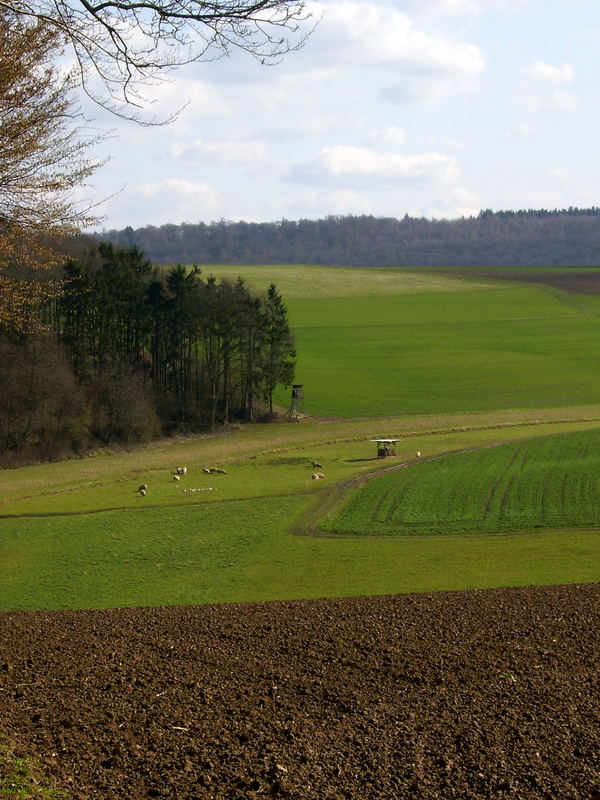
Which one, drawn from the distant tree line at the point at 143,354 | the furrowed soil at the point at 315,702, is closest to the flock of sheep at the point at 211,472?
the distant tree line at the point at 143,354

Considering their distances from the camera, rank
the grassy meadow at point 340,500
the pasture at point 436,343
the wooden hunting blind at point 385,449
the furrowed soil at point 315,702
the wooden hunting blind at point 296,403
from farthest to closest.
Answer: the pasture at point 436,343 → the wooden hunting blind at point 296,403 → the wooden hunting blind at point 385,449 → the grassy meadow at point 340,500 → the furrowed soil at point 315,702

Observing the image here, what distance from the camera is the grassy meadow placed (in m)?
24.0

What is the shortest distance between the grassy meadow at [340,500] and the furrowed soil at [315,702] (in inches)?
318

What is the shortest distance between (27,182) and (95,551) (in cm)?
1578

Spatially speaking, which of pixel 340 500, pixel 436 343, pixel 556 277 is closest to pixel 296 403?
pixel 436 343

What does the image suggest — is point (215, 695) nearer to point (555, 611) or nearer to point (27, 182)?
point (555, 611)

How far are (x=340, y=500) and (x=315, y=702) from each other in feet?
83.5

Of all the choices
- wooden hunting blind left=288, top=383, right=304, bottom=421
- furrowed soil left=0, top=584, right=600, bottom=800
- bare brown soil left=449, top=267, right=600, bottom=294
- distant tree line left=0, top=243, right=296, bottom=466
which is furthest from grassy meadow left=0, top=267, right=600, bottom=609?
bare brown soil left=449, top=267, right=600, bottom=294

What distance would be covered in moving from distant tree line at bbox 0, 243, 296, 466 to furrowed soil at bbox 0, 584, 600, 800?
4561 centimetres

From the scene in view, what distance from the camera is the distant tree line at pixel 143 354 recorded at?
58.5 m

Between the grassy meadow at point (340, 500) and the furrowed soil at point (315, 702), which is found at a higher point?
the furrowed soil at point (315, 702)

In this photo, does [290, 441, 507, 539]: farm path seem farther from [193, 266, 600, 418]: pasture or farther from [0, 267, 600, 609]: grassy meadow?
[193, 266, 600, 418]: pasture

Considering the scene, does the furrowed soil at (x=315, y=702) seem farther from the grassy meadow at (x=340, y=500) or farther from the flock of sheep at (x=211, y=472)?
the flock of sheep at (x=211, y=472)

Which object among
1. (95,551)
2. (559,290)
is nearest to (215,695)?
(95,551)
